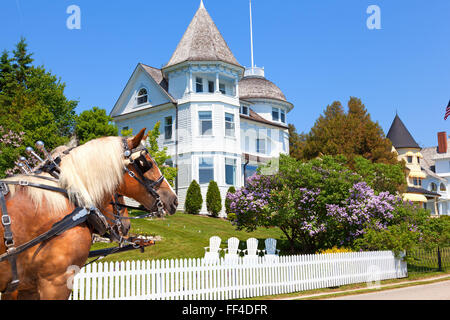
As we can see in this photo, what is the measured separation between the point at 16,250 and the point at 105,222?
872 millimetres

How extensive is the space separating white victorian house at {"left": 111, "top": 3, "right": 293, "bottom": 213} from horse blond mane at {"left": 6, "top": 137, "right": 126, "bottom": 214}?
91.2 feet

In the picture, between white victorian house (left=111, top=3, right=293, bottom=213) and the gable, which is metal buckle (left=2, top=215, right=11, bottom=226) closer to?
white victorian house (left=111, top=3, right=293, bottom=213)

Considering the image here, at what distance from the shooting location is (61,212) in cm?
397

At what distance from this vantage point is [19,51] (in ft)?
143

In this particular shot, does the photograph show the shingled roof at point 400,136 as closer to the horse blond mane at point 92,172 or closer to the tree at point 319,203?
the tree at point 319,203

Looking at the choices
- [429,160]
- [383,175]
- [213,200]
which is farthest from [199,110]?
[429,160]

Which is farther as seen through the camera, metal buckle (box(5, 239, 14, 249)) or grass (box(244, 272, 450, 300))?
grass (box(244, 272, 450, 300))

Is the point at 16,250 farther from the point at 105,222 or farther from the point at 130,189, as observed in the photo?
the point at 130,189

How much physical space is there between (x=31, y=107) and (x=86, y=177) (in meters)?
27.1

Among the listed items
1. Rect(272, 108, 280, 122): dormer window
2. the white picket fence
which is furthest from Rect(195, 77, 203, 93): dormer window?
the white picket fence

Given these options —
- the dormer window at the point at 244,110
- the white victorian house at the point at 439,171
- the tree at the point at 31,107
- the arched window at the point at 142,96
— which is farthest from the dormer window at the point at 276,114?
the white victorian house at the point at 439,171

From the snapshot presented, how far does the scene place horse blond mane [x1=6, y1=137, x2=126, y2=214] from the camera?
3975mm

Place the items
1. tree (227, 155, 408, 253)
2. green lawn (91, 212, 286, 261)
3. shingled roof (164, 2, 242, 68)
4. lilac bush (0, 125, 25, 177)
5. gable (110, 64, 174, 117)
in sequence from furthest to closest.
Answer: gable (110, 64, 174, 117) < shingled roof (164, 2, 242, 68) < lilac bush (0, 125, 25, 177) < green lawn (91, 212, 286, 261) < tree (227, 155, 408, 253)

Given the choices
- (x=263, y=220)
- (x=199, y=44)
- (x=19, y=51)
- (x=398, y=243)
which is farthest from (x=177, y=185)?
(x=19, y=51)
